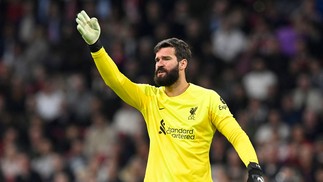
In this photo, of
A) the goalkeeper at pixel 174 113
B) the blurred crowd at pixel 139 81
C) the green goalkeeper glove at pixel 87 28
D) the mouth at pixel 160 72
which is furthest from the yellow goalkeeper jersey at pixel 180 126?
the blurred crowd at pixel 139 81

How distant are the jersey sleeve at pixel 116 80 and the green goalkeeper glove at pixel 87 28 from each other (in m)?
0.12

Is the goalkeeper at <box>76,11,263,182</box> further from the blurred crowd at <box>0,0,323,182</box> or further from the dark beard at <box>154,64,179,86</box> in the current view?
the blurred crowd at <box>0,0,323,182</box>

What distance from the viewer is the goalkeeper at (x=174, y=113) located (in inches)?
310

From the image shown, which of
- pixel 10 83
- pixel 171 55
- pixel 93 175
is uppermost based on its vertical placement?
pixel 171 55

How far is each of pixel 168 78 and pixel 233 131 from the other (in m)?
0.79

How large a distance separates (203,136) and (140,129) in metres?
8.30

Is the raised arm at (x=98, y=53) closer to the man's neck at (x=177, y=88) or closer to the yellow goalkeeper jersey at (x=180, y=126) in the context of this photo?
the yellow goalkeeper jersey at (x=180, y=126)

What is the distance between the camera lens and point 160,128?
812 cm

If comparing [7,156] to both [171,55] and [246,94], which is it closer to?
[246,94]

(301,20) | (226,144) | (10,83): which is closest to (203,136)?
(226,144)

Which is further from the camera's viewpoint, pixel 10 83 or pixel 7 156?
pixel 10 83

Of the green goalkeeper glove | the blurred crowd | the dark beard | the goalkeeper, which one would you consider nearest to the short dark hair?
the goalkeeper

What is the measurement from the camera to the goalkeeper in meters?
7.87

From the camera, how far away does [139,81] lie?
16547 millimetres
